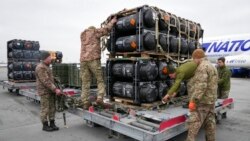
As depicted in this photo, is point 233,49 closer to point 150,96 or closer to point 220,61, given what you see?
point 220,61

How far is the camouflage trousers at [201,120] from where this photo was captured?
4215 mm

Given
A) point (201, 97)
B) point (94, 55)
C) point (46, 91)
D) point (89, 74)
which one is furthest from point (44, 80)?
point (201, 97)

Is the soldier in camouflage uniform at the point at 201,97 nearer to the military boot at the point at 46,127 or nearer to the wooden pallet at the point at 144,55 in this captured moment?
the wooden pallet at the point at 144,55

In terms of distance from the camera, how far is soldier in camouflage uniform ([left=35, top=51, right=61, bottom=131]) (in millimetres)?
5633

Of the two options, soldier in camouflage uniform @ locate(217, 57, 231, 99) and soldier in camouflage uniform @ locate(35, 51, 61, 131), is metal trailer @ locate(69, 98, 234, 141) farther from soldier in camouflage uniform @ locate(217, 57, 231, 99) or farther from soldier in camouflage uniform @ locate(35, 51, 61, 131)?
soldier in camouflage uniform @ locate(217, 57, 231, 99)

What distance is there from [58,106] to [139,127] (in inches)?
98.7

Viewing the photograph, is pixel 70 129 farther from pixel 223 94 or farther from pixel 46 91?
pixel 223 94

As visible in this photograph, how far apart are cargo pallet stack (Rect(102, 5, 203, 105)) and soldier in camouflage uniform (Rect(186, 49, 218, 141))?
1.26 meters

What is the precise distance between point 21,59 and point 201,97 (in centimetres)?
1017

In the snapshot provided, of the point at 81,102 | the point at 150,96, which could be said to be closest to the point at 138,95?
the point at 150,96

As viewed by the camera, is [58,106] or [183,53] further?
[183,53]

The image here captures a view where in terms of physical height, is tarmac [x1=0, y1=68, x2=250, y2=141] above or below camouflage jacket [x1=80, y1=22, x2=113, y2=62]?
below

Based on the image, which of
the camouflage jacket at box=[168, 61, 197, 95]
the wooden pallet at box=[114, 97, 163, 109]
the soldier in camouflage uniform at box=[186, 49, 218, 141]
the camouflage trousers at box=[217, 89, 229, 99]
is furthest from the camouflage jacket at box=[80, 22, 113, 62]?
the camouflage trousers at box=[217, 89, 229, 99]

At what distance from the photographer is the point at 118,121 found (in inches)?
179
